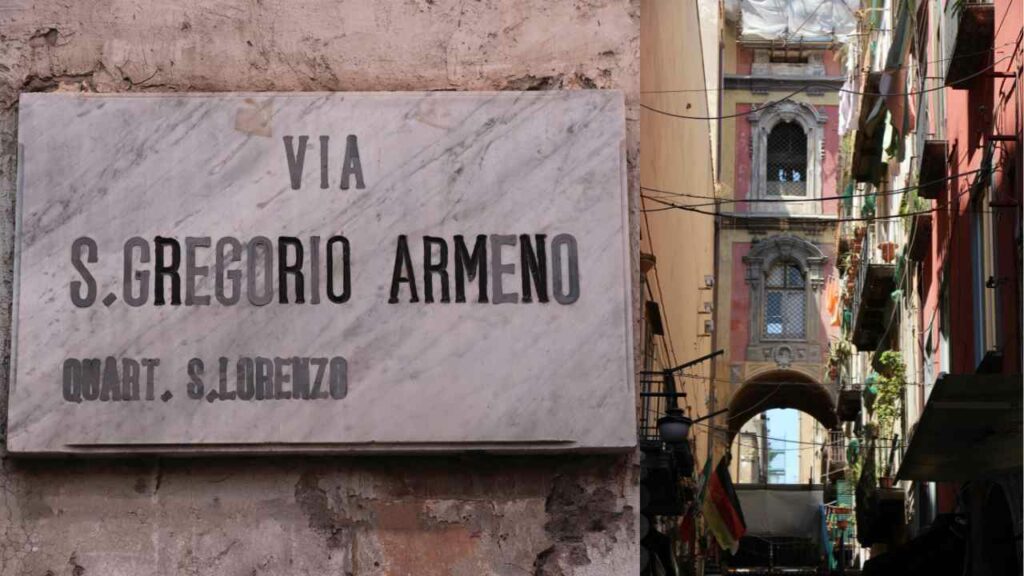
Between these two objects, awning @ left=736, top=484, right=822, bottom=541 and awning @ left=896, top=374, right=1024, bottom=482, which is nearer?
awning @ left=896, top=374, right=1024, bottom=482

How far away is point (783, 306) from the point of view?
41.9 m

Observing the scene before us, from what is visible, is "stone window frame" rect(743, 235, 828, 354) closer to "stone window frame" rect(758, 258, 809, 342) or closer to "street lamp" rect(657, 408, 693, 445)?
"stone window frame" rect(758, 258, 809, 342)

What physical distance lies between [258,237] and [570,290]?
118 cm

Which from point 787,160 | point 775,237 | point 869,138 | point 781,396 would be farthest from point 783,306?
point 869,138

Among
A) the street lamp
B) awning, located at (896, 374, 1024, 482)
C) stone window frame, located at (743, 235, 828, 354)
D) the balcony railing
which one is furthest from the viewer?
stone window frame, located at (743, 235, 828, 354)

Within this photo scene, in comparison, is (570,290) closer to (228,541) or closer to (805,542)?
(228,541)

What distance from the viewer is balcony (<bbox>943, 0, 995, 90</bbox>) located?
473 inches

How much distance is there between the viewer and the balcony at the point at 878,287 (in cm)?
2306

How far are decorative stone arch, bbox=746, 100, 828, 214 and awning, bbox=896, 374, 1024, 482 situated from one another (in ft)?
103

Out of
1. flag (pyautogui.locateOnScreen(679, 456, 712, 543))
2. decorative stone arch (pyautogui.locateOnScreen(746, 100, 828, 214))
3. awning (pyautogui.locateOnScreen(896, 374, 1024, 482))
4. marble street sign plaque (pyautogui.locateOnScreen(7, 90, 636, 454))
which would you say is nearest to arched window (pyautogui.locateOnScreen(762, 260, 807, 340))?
decorative stone arch (pyautogui.locateOnScreen(746, 100, 828, 214))

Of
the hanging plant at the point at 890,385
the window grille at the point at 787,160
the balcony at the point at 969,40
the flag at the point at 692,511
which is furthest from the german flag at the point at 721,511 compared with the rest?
the window grille at the point at 787,160

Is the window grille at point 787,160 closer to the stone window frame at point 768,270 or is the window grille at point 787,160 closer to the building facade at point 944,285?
the stone window frame at point 768,270

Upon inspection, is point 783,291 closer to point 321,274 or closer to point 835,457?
point 835,457

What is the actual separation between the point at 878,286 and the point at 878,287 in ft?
0.16
